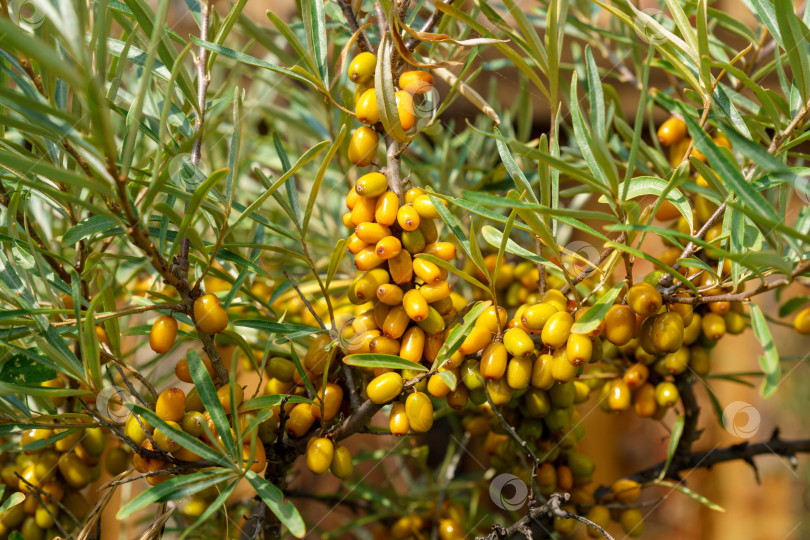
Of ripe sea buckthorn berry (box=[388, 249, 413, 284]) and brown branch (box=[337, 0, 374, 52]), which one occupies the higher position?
brown branch (box=[337, 0, 374, 52])

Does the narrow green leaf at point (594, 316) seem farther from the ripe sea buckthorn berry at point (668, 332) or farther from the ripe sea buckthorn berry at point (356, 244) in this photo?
the ripe sea buckthorn berry at point (356, 244)

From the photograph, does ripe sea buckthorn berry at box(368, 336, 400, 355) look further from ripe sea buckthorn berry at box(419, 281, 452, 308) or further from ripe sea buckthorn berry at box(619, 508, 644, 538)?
ripe sea buckthorn berry at box(619, 508, 644, 538)

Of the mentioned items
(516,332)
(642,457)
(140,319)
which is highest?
(516,332)

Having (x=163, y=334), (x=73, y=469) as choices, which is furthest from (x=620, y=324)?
(x=73, y=469)

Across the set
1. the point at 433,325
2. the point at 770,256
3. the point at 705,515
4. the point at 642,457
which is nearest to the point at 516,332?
the point at 433,325

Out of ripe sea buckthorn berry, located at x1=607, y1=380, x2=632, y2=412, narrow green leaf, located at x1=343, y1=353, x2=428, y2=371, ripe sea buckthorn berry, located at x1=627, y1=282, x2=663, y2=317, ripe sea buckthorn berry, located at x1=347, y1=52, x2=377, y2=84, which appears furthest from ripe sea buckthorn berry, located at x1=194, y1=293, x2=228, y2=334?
Result: ripe sea buckthorn berry, located at x1=607, y1=380, x2=632, y2=412

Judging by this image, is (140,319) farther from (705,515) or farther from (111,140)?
(705,515)

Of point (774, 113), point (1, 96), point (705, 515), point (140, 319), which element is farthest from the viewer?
point (705, 515)

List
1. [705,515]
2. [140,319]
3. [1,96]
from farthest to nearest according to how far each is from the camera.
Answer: [705,515] → [140,319] → [1,96]
